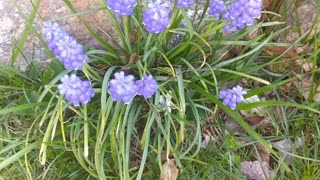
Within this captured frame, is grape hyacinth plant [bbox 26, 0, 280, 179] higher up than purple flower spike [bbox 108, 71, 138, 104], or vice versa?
purple flower spike [bbox 108, 71, 138, 104]

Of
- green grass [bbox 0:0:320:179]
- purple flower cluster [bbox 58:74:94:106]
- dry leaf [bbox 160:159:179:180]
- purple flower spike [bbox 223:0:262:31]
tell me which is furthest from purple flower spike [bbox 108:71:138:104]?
dry leaf [bbox 160:159:179:180]

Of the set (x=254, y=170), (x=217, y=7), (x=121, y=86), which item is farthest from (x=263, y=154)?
(x=121, y=86)

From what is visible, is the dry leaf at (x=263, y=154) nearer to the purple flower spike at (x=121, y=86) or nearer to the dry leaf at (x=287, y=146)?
the dry leaf at (x=287, y=146)

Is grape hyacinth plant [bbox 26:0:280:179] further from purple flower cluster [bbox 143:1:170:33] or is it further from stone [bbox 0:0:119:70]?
purple flower cluster [bbox 143:1:170:33]

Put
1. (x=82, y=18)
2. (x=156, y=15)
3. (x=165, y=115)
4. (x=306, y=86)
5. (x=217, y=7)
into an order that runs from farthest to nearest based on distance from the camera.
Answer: (x=306, y=86) → (x=82, y=18) → (x=165, y=115) → (x=217, y=7) → (x=156, y=15)

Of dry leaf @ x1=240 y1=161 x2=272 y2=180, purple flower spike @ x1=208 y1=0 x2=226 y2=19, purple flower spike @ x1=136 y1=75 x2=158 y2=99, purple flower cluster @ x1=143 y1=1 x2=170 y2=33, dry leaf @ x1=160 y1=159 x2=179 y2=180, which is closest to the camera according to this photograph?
purple flower cluster @ x1=143 y1=1 x2=170 y2=33

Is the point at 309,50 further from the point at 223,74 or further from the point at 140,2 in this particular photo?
the point at 140,2

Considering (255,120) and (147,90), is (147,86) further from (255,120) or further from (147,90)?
(255,120)

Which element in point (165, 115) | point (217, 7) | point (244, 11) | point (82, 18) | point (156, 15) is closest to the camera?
point (156, 15)
